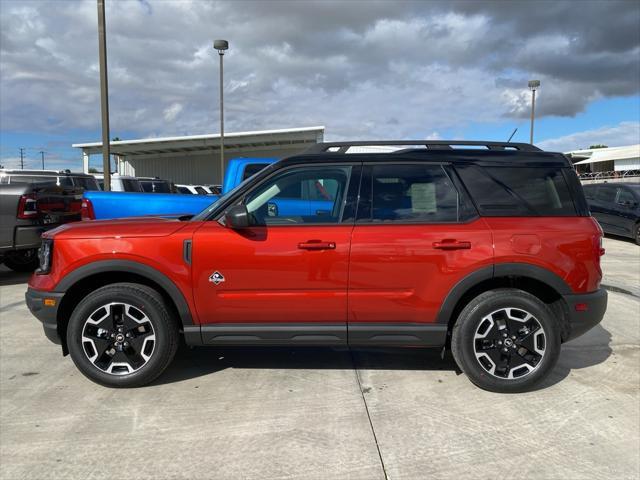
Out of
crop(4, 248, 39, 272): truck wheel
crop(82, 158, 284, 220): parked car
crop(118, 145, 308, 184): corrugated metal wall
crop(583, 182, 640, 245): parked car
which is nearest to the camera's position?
crop(82, 158, 284, 220): parked car

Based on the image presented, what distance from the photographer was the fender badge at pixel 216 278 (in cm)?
356

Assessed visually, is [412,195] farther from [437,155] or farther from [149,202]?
[149,202]

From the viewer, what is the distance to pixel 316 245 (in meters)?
3.52

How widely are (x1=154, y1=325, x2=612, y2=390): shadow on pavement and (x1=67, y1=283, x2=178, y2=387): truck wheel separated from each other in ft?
0.95

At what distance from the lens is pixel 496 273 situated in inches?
140

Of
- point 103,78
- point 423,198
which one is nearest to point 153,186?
point 103,78

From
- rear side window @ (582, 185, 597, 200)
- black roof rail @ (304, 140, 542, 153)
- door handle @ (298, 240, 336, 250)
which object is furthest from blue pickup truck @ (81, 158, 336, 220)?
rear side window @ (582, 185, 597, 200)

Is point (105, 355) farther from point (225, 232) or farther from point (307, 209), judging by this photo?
point (307, 209)

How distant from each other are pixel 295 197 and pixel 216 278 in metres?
0.96

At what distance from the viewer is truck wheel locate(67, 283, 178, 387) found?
3.62m

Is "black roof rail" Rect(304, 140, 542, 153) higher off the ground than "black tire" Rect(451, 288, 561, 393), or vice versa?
"black roof rail" Rect(304, 140, 542, 153)

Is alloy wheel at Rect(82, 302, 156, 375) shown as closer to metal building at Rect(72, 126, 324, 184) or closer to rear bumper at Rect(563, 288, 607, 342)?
rear bumper at Rect(563, 288, 607, 342)

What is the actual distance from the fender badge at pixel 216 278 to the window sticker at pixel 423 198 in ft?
4.99

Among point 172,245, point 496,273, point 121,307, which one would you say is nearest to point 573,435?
point 496,273
